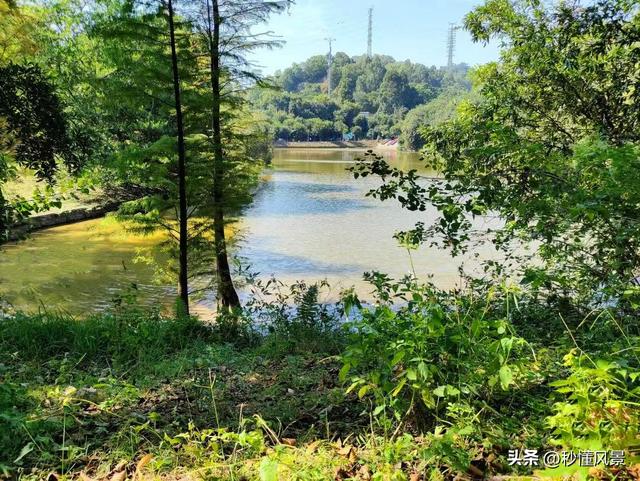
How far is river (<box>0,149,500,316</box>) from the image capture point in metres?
8.51

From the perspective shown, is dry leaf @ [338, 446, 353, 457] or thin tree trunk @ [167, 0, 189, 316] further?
thin tree trunk @ [167, 0, 189, 316]

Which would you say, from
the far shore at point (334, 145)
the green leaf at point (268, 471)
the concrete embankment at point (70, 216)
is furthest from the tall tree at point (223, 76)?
the far shore at point (334, 145)

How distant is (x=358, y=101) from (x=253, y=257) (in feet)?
332

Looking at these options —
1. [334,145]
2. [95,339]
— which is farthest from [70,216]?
[334,145]

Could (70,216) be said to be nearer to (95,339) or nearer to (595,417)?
(95,339)

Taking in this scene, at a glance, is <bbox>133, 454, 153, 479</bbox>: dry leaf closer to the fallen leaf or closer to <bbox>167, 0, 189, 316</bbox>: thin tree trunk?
the fallen leaf

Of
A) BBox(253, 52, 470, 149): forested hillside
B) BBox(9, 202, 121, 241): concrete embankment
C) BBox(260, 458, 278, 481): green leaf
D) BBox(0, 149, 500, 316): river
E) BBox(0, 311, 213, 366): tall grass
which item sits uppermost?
BBox(253, 52, 470, 149): forested hillside

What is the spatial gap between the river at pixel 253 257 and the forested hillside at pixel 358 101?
1431 inches

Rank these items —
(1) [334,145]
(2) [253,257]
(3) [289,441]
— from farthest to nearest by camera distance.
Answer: (1) [334,145], (2) [253,257], (3) [289,441]

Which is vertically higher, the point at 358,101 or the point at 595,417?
the point at 358,101

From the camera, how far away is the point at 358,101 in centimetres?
10675

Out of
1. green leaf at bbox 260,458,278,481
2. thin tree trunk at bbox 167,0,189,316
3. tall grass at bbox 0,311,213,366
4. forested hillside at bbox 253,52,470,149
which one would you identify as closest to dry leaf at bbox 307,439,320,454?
green leaf at bbox 260,458,278,481

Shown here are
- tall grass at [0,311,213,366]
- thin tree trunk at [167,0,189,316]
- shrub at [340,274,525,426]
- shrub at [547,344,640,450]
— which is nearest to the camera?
shrub at [547,344,640,450]

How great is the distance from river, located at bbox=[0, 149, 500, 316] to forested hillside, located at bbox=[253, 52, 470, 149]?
3634 cm
